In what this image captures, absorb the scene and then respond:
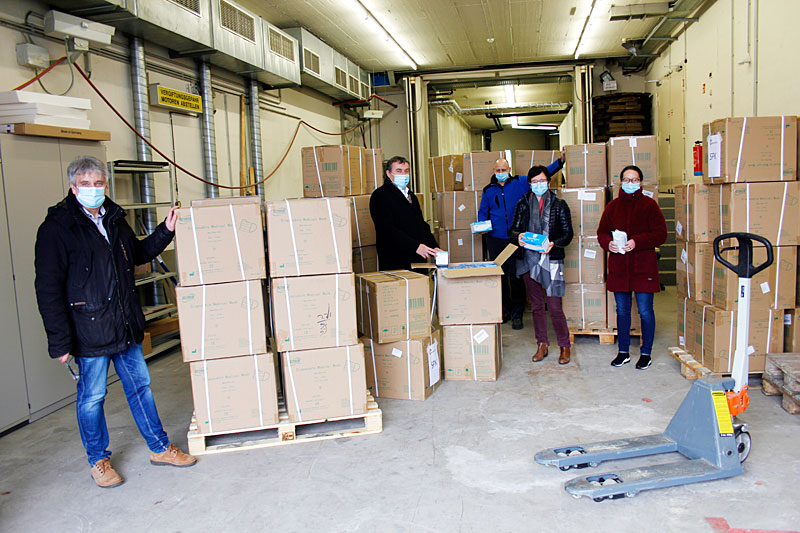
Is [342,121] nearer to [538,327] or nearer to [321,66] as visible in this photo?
[321,66]

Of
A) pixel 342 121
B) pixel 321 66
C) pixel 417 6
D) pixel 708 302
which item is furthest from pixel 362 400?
pixel 342 121

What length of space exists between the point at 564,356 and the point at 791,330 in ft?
4.98

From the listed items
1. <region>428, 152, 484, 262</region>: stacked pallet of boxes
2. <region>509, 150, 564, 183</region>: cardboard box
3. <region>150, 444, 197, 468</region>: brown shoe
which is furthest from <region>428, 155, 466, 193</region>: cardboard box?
<region>150, 444, 197, 468</region>: brown shoe

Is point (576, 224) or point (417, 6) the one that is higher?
point (417, 6)

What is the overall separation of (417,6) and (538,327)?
14.2 feet

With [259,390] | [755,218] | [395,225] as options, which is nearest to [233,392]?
[259,390]

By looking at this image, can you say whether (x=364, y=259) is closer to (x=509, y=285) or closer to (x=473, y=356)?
(x=473, y=356)

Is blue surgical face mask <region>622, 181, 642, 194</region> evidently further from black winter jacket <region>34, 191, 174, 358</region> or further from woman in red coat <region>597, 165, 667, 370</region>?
black winter jacket <region>34, 191, 174, 358</region>

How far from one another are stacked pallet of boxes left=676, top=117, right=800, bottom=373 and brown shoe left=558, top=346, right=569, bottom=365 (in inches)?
37.4

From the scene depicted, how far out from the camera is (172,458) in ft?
10.3

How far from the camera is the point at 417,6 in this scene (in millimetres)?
7066

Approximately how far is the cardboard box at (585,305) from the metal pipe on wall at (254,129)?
3.89 meters

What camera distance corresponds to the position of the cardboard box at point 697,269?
164 inches

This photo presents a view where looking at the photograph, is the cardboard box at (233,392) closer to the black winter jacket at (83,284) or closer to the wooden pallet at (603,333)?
the black winter jacket at (83,284)
